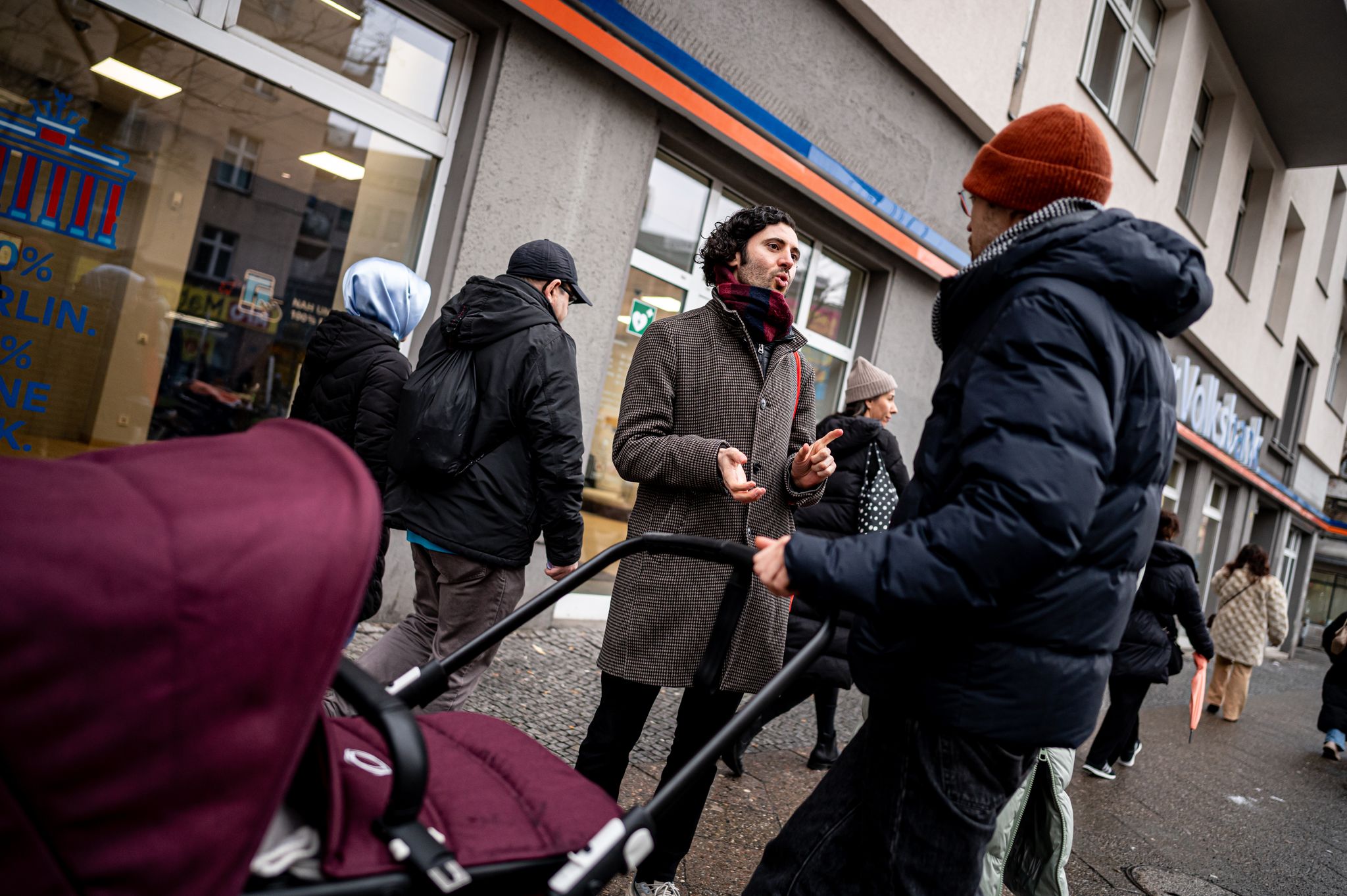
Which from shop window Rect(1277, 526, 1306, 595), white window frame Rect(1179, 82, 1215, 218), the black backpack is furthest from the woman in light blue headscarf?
shop window Rect(1277, 526, 1306, 595)

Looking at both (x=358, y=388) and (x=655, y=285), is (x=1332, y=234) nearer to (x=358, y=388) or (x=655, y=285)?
(x=655, y=285)

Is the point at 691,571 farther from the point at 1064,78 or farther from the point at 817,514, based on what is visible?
the point at 1064,78

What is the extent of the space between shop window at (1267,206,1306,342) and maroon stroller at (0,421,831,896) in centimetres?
2212

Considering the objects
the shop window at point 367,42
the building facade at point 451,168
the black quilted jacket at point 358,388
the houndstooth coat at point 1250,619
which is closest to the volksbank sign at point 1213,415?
the houndstooth coat at point 1250,619

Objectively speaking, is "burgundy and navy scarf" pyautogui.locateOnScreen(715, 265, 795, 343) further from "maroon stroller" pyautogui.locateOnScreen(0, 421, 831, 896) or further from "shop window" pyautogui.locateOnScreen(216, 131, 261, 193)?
"shop window" pyautogui.locateOnScreen(216, 131, 261, 193)

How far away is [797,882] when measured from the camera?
197 centimetres

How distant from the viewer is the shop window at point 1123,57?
11.1 metres

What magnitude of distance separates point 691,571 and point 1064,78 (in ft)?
31.5

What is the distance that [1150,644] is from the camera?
5867 mm

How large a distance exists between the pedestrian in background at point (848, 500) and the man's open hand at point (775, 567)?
→ 2.43 m

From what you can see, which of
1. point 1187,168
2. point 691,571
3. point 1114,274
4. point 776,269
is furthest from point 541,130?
point 1187,168

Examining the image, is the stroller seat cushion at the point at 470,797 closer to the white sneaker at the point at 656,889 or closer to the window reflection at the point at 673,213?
the white sneaker at the point at 656,889

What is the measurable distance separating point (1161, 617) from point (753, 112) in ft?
14.2

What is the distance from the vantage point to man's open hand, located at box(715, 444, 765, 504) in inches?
98.2
